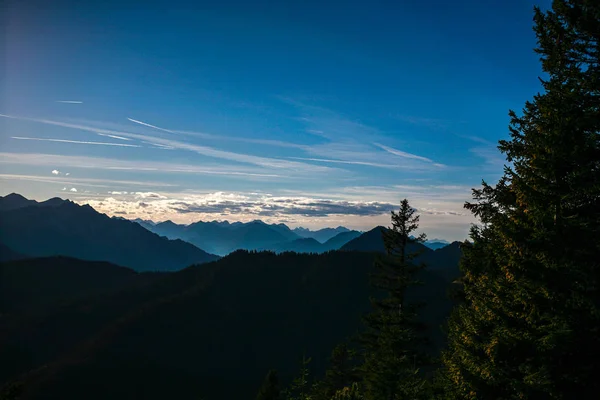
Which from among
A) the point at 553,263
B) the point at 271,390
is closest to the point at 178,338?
the point at 271,390

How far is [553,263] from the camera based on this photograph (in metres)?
9.95

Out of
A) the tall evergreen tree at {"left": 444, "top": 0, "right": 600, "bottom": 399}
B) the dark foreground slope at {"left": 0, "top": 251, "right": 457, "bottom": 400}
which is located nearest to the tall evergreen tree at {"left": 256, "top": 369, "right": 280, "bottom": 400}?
the tall evergreen tree at {"left": 444, "top": 0, "right": 600, "bottom": 399}

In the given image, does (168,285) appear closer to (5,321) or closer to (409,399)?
(5,321)

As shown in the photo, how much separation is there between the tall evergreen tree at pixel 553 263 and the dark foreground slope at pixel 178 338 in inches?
3977

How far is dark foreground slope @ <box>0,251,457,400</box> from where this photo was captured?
112 metres

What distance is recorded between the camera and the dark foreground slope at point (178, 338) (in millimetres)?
112250

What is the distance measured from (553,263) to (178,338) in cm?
15938

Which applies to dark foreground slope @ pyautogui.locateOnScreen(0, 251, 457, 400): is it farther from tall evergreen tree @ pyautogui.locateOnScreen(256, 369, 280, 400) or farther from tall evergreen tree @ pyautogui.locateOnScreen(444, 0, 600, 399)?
tall evergreen tree @ pyautogui.locateOnScreen(444, 0, 600, 399)

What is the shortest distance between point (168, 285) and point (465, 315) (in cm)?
20433

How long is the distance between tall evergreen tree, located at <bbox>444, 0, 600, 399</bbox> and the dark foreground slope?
10102cm

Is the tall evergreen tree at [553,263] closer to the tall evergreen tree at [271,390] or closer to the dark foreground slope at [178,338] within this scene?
the tall evergreen tree at [271,390]

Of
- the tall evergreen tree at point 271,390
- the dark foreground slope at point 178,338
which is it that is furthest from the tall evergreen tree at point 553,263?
the dark foreground slope at point 178,338

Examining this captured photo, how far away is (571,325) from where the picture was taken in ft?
31.6

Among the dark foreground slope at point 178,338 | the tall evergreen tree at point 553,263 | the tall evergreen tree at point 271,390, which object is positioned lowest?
A: the dark foreground slope at point 178,338
